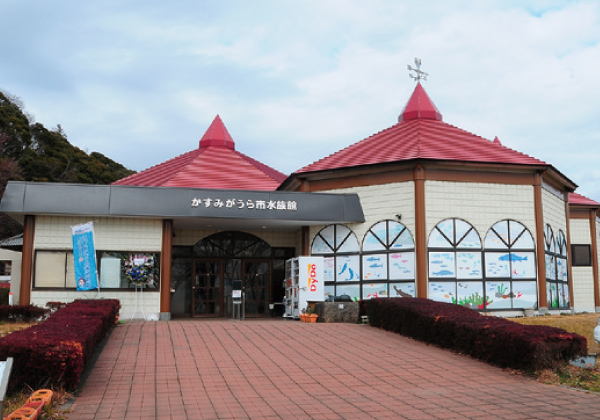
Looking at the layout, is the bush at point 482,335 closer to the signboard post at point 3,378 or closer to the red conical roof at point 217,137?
the signboard post at point 3,378

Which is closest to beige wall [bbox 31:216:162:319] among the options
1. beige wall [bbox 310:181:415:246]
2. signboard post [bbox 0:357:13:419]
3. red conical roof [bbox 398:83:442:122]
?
beige wall [bbox 310:181:415:246]

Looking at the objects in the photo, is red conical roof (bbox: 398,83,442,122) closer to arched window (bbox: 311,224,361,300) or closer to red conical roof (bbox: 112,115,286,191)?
red conical roof (bbox: 112,115,286,191)

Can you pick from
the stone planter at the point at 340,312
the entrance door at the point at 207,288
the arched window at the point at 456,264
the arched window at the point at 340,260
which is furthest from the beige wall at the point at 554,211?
the entrance door at the point at 207,288

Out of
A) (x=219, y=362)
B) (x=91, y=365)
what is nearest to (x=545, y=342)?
(x=219, y=362)

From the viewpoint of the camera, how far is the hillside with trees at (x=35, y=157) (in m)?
42.9

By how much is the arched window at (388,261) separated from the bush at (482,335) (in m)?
3.54

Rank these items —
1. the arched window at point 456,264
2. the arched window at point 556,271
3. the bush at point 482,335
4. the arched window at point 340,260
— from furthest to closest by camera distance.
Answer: the arched window at point 556,271 → the arched window at point 340,260 → the arched window at point 456,264 → the bush at point 482,335

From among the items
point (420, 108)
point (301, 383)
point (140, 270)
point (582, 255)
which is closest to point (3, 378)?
point (301, 383)

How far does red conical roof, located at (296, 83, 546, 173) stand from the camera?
18750 millimetres

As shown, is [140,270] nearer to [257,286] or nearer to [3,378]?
[257,286]

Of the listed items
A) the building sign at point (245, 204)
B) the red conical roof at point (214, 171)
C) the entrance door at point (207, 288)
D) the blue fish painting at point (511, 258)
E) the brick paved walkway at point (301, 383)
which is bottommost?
the brick paved walkway at point (301, 383)

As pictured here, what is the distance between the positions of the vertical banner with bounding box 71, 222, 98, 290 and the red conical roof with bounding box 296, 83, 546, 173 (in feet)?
23.9

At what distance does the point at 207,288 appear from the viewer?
70.5ft

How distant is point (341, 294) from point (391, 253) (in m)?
2.08
